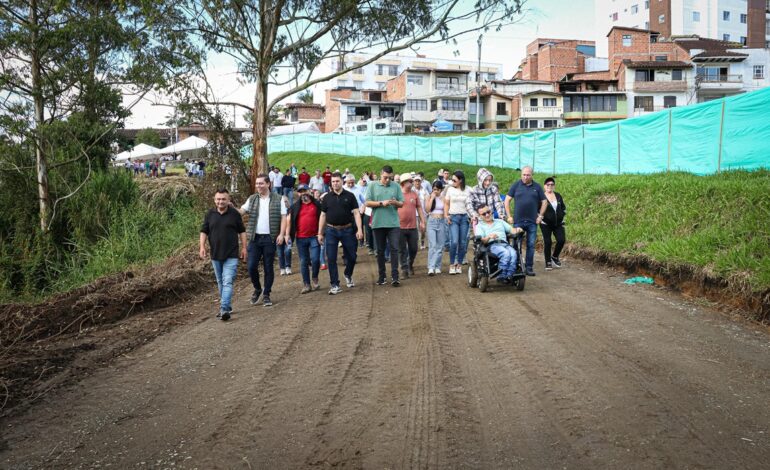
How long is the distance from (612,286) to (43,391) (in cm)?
880

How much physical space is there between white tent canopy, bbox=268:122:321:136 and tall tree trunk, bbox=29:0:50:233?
42.6 m

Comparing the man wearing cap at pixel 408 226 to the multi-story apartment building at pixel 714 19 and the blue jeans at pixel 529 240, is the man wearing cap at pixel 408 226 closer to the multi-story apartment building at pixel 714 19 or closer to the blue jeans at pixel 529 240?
the blue jeans at pixel 529 240

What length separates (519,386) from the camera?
5.72 meters

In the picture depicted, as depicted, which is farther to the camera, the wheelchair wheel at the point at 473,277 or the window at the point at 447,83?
the window at the point at 447,83

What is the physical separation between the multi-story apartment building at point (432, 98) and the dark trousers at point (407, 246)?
62.1m

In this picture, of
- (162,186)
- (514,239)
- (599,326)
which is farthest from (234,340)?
(162,186)

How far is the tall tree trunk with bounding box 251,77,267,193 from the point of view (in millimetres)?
22125

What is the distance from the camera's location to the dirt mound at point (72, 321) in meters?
6.74

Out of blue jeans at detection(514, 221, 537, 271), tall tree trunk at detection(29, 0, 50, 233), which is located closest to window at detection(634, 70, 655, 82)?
blue jeans at detection(514, 221, 537, 271)

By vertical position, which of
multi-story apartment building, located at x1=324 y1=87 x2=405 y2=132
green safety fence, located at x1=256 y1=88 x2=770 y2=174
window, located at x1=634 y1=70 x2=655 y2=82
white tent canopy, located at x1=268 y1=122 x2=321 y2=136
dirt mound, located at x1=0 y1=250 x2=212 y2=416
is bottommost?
dirt mound, located at x1=0 y1=250 x2=212 y2=416

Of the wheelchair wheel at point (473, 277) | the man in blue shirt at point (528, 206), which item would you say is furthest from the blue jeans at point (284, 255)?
the man in blue shirt at point (528, 206)

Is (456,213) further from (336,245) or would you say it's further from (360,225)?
(336,245)

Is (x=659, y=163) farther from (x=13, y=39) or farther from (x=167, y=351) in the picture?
(x=13, y=39)

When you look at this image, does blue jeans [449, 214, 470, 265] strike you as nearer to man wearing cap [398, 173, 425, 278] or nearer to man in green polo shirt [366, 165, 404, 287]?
man wearing cap [398, 173, 425, 278]
